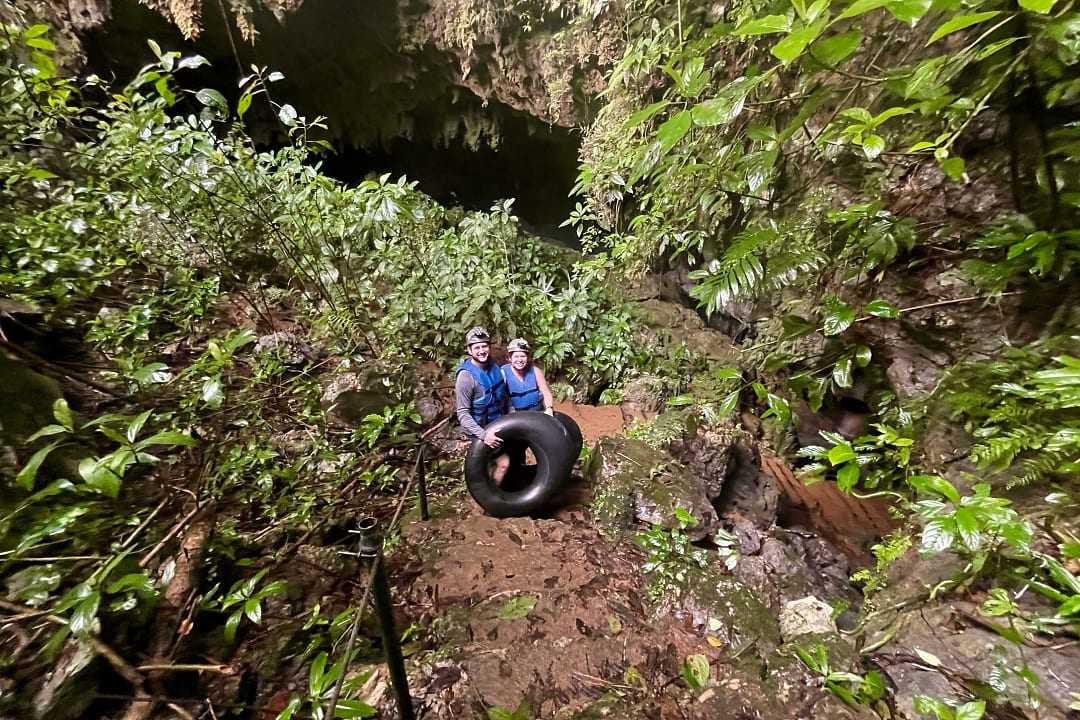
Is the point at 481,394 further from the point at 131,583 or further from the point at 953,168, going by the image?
the point at 953,168

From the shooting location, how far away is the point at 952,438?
88.5 inches

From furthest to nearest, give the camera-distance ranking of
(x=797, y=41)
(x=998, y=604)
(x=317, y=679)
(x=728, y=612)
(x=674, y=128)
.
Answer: (x=728, y=612) < (x=998, y=604) < (x=317, y=679) < (x=674, y=128) < (x=797, y=41)

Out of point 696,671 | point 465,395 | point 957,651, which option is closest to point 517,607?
point 696,671

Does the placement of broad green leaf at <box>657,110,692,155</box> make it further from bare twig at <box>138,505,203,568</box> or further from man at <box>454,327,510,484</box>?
bare twig at <box>138,505,203,568</box>

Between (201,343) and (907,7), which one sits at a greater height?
(907,7)

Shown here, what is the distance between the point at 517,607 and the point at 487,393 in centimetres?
156

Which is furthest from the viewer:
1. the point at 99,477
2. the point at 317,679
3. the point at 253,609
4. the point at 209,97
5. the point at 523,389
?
the point at 523,389

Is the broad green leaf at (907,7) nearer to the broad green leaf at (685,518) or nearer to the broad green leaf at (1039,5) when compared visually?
the broad green leaf at (1039,5)

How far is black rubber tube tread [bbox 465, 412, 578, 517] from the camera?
10.3ft

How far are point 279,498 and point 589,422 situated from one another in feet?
11.6

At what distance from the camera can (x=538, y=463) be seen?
324cm

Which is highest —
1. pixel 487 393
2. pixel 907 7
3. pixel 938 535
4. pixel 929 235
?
pixel 907 7

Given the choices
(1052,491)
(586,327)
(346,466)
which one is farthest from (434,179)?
(1052,491)

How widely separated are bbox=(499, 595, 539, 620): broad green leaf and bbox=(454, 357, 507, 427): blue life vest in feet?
4.47
